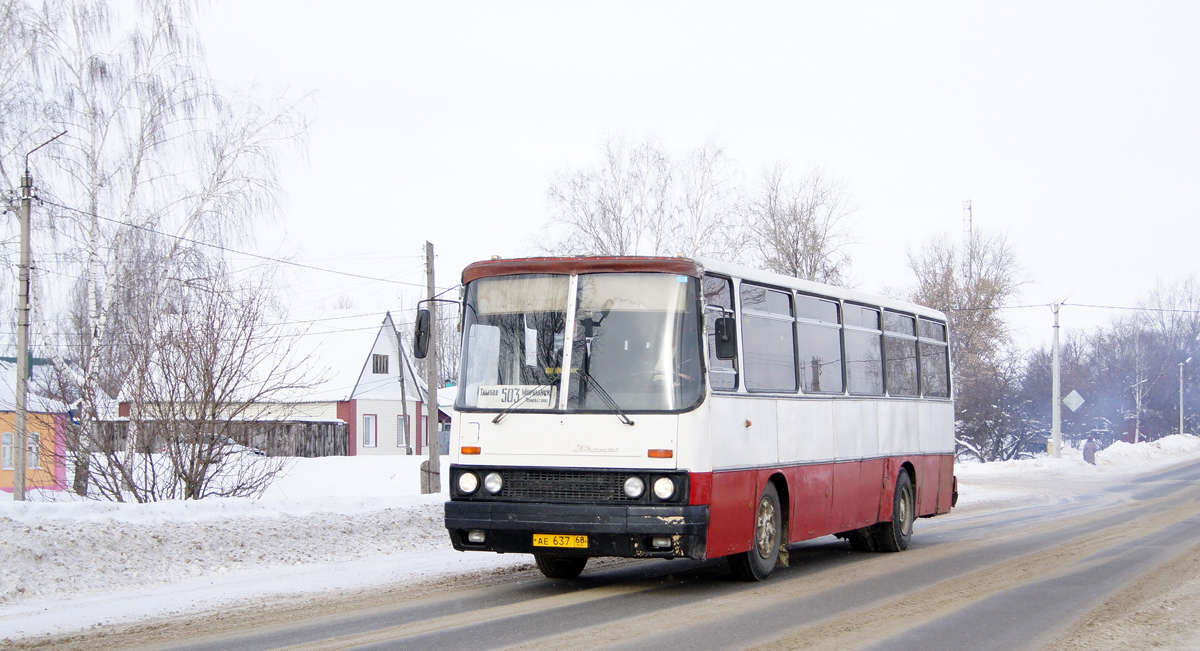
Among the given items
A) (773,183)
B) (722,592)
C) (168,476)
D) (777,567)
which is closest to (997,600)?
(722,592)

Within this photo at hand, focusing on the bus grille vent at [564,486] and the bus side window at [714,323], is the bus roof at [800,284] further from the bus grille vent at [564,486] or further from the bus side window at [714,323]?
the bus grille vent at [564,486]

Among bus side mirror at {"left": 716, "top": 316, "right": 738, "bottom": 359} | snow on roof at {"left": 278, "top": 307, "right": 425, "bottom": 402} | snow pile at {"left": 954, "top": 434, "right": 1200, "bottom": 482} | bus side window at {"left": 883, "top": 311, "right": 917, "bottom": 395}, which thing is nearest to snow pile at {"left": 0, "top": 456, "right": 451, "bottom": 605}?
bus side mirror at {"left": 716, "top": 316, "right": 738, "bottom": 359}

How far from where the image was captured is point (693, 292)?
9906 millimetres

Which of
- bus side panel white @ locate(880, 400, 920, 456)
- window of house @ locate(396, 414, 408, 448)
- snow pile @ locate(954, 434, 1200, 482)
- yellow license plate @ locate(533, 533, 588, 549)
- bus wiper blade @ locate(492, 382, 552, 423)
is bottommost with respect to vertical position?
snow pile @ locate(954, 434, 1200, 482)

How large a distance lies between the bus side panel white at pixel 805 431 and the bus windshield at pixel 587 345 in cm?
203

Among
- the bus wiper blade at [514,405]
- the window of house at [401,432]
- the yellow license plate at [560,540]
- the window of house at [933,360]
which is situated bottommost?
the window of house at [401,432]

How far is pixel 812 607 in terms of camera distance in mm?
9234

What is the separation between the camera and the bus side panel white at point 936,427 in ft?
51.7

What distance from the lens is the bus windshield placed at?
9.68 metres

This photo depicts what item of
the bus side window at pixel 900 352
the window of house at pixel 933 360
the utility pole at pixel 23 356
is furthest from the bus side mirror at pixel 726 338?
the utility pole at pixel 23 356

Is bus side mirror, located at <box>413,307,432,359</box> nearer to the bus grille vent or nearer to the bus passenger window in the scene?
the bus grille vent

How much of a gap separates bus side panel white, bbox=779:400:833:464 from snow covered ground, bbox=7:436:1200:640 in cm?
330

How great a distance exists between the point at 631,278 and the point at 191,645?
15.0 ft

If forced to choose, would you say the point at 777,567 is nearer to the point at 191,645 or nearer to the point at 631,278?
the point at 631,278
